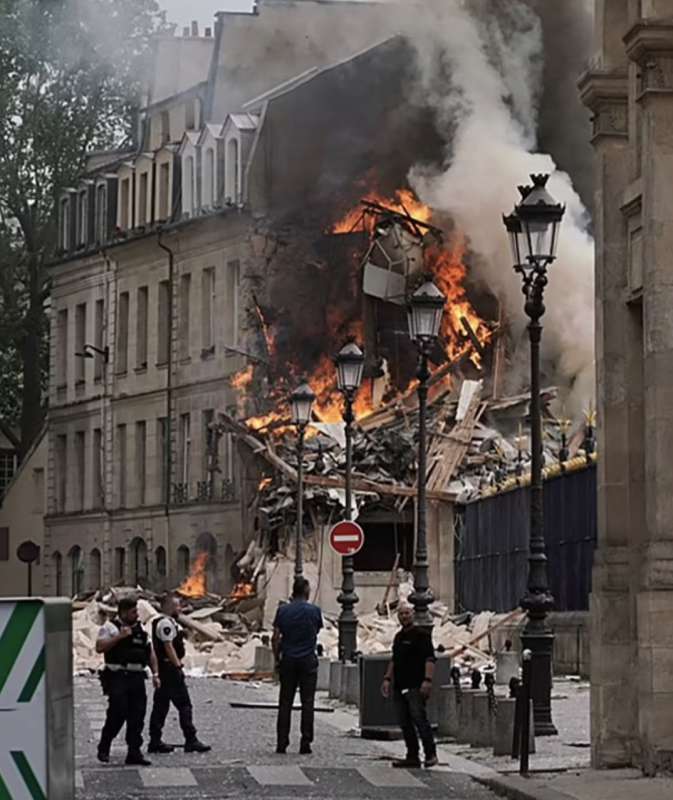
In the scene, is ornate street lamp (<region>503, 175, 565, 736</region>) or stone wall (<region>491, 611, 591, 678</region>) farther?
stone wall (<region>491, 611, 591, 678</region>)

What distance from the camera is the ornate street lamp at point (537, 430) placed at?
26.3 metres

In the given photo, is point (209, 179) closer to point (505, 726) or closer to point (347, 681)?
point (347, 681)

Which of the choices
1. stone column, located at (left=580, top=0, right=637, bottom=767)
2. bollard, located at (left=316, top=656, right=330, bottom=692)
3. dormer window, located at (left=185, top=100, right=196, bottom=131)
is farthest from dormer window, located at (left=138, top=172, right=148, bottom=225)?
stone column, located at (left=580, top=0, right=637, bottom=767)

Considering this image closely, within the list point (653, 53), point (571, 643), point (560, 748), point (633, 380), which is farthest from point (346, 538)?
point (653, 53)

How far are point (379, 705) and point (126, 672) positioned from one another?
4938 mm

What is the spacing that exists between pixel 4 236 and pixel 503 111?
20.9 meters

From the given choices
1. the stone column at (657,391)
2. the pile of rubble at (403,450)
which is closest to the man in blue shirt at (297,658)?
the stone column at (657,391)

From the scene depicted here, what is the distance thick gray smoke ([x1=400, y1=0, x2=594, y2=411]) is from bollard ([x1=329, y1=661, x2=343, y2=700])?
92.2 ft

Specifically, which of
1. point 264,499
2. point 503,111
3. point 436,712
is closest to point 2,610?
point 436,712

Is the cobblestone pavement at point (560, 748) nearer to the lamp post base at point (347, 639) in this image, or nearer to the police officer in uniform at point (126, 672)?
the police officer in uniform at point (126, 672)

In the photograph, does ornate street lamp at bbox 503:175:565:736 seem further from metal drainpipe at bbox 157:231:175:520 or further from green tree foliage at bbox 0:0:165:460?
green tree foliage at bbox 0:0:165:460

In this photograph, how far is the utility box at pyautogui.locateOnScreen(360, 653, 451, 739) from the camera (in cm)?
2928

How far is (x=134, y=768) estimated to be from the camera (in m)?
24.8

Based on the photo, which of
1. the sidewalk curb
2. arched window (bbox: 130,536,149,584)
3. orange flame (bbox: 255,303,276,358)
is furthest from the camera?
arched window (bbox: 130,536,149,584)
